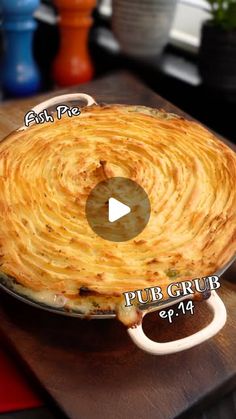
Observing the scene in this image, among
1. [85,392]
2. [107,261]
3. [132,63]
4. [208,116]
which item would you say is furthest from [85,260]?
[132,63]

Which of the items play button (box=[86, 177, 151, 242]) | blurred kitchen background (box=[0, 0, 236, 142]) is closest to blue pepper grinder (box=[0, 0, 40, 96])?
blurred kitchen background (box=[0, 0, 236, 142])

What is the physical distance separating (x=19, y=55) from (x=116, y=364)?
780mm

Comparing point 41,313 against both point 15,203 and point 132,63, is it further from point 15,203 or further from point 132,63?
point 132,63

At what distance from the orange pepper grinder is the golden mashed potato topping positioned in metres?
0.44

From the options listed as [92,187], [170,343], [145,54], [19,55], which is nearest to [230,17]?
[145,54]

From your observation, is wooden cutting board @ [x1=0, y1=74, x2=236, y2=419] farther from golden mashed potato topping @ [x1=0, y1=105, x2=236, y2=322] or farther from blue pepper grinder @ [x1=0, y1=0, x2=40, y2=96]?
blue pepper grinder @ [x1=0, y1=0, x2=40, y2=96]

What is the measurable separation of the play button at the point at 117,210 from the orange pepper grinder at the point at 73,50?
0.60 meters

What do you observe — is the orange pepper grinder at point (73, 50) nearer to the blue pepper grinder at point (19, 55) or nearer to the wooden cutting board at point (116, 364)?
the blue pepper grinder at point (19, 55)

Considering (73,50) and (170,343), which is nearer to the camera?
(170,343)

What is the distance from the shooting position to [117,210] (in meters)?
0.60

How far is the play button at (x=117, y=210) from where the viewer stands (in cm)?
59

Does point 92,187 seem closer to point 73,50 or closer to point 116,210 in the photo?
point 116,210

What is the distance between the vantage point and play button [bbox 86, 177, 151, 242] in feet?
1.94

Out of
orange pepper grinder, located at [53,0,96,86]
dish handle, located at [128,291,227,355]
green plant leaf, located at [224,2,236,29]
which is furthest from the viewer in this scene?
orange pepper grinder, located at [53,0,96,86]
